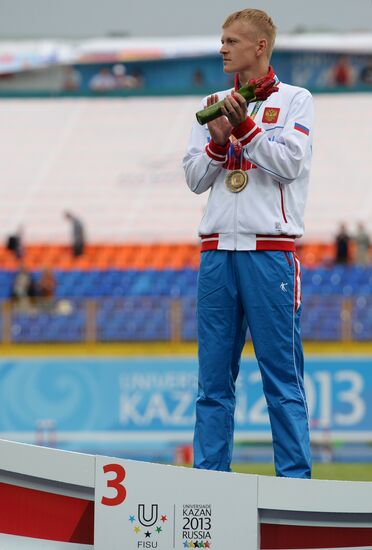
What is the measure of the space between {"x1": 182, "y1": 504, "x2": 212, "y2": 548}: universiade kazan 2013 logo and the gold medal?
3.85 ft

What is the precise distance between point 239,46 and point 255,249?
0.69 meters

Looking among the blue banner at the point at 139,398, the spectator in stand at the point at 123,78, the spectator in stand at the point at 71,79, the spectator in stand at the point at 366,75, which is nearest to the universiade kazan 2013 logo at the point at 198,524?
the blue banner at the point at 139,398

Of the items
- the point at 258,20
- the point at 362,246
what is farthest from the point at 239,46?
the point at 362,246

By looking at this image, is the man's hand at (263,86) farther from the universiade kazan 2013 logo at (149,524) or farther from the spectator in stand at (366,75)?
the spectator in stand at (366,75)

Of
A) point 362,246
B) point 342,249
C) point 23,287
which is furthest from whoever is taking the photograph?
point 362,246

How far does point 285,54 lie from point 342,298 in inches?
944

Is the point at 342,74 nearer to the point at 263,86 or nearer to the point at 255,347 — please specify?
the point at 263,86

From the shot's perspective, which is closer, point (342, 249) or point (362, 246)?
point (342, 249)

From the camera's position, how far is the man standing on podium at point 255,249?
4.29m

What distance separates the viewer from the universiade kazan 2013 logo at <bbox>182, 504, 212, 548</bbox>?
3.69 m

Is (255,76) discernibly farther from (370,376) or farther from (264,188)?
(370,376)

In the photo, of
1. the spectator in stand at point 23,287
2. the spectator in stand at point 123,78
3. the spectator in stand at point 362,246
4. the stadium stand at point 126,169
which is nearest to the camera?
the spectator in stand at point 23,287

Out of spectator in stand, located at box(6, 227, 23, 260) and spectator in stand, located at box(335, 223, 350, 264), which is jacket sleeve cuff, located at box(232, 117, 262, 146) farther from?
spectator in stand, located at box(6, 227, 23, 260)

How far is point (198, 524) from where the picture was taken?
3689mm
